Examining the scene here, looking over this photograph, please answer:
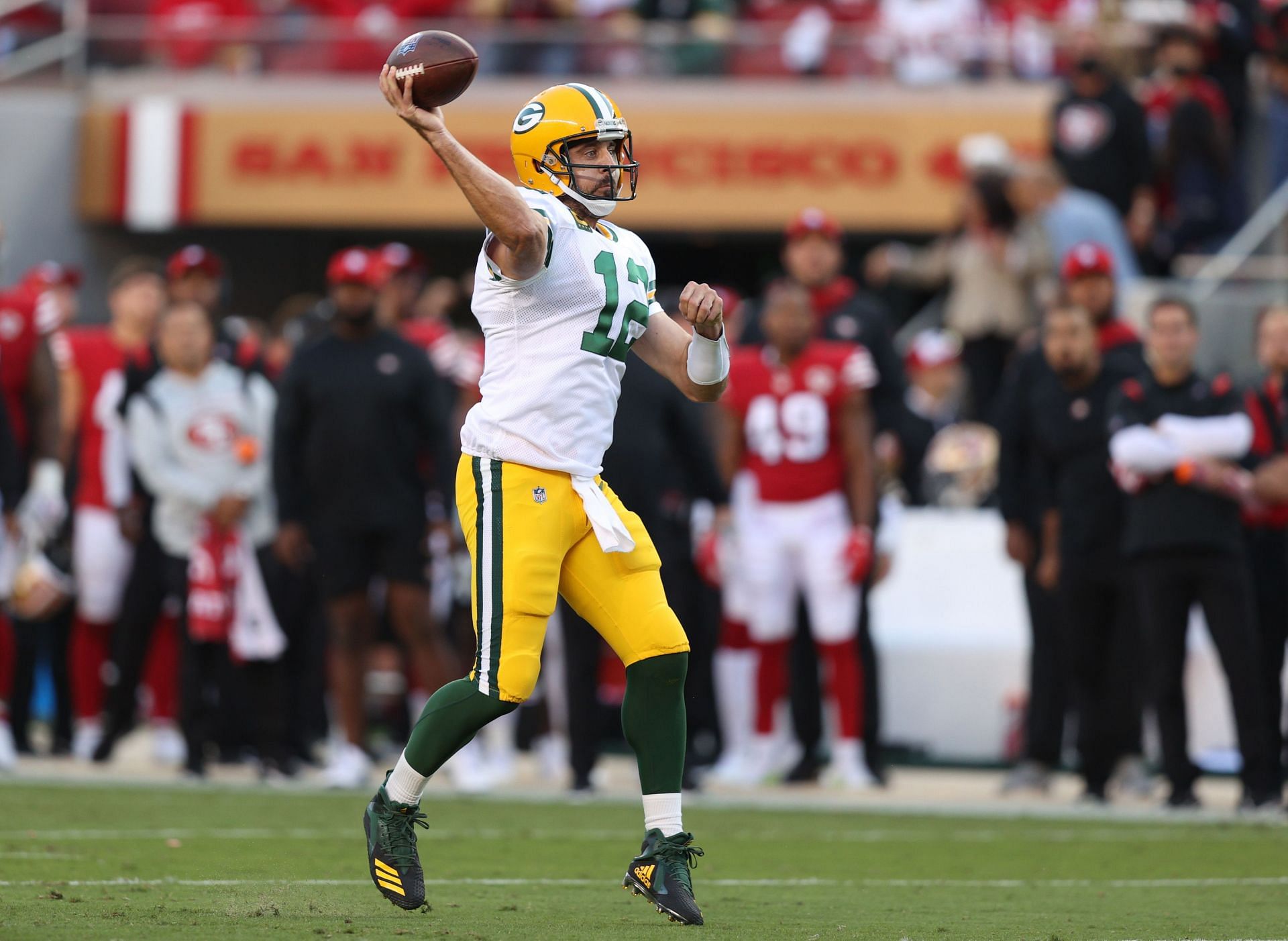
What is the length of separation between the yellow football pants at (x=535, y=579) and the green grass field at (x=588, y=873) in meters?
0.68

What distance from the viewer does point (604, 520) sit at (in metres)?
5.73

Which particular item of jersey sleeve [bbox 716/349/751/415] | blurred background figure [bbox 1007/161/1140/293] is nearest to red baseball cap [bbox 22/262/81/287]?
jersey sleeve [bbox 716/349/751/415]

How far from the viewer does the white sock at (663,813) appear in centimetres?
571

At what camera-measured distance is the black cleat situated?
554cm

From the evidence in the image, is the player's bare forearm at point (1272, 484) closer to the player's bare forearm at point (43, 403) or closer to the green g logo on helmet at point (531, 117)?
the green g logo on helmet at point (531, 117)

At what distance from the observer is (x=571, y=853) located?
7418 mm

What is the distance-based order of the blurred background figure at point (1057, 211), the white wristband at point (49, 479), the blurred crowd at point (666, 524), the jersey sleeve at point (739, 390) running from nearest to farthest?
the blurred crowd at point (666, 524)
the jersey sleeve at point (739, 390)
the white wristband at point (49, 479)
the blurred background figure at point (1057, 211)

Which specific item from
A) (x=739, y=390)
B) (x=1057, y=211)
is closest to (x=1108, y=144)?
(x=1057, y=211)

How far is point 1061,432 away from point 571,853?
3.52 meters

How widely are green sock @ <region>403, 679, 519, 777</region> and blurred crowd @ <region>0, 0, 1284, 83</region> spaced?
39.8ft

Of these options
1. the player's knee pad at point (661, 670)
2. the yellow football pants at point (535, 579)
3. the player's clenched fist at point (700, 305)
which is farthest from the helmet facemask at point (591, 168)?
the player's knee pad at point (661, 670)

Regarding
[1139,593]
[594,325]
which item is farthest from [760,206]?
[594,325]

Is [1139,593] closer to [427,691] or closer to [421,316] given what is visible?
[427,691]

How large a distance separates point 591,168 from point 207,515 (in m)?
4.82
